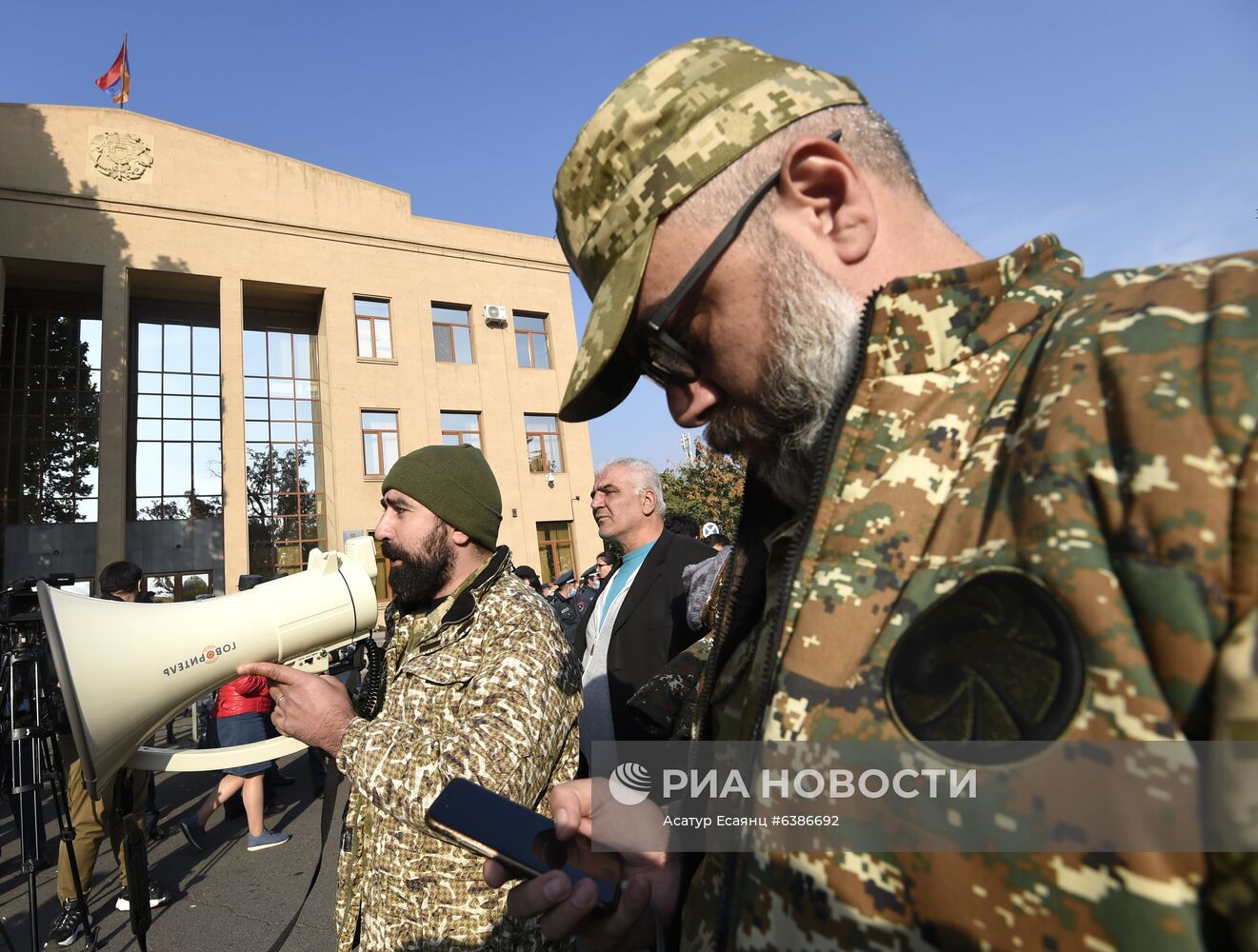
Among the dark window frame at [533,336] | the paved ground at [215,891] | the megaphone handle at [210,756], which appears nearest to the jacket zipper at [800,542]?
the megaphone handle at [210,756]

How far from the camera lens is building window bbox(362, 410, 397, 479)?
20.7m

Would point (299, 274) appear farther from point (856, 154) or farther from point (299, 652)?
point (856, 154)

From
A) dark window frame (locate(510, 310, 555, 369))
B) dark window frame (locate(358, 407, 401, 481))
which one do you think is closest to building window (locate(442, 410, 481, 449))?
dark window frame (locate(358, 407, 401, 481))

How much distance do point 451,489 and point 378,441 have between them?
19.6 m

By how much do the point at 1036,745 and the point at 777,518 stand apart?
0.73 m

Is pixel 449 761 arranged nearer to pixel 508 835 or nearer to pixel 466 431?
pixel 508 835

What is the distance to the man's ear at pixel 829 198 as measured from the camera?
0.97 metres

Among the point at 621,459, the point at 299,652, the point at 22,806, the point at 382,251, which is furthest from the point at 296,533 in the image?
the point at 299,652

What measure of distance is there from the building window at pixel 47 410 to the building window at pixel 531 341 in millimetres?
12949

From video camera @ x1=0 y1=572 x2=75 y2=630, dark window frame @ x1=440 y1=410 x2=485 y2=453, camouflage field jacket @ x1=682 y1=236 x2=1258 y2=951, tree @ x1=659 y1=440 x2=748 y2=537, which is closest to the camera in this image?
camouflage field jacket @ x1=682 y1=236 x2=1258 y2=951

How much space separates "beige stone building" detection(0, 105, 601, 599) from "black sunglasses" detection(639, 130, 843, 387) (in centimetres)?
2024

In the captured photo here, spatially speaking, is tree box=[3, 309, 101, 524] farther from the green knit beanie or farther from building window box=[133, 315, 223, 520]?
the green knit beanie

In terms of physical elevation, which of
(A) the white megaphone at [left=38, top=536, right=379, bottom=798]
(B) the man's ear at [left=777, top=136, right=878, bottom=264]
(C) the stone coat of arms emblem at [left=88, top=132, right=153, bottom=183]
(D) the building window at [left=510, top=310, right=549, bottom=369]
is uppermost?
(C) the stone coat of arms emblem at [left=88, top=132, right=153, bottom=183]

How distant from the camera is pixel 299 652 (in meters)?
2.47
